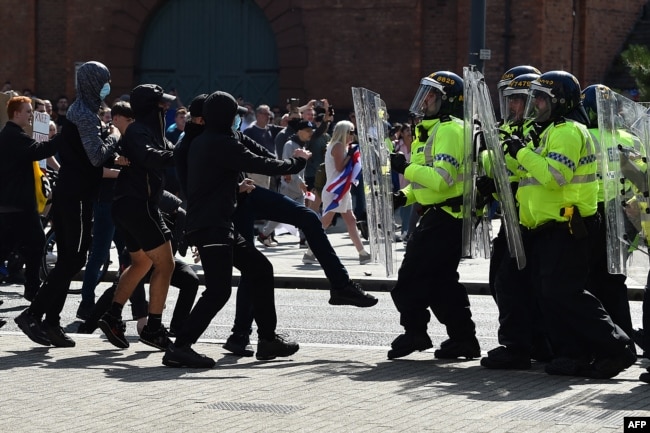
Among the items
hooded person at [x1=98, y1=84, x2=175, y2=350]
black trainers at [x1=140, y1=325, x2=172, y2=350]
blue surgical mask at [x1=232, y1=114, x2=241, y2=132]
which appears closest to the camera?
hooded person at [x1=98, y1=84, x2=175, y2=350]

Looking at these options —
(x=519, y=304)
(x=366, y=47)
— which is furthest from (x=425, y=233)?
(x=366, y=47)

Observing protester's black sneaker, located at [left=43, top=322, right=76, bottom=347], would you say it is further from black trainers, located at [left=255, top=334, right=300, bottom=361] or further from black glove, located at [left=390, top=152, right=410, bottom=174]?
black glove, located at [left=390, top=152, right=410, bottom=174]

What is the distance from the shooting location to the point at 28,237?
13.1 m

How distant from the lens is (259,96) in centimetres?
3130

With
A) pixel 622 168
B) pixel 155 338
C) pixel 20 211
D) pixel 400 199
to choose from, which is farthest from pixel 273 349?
pixel 20 211

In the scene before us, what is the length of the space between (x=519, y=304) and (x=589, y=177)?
0.98m

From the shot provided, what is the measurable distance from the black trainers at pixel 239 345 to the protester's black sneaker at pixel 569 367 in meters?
2.18

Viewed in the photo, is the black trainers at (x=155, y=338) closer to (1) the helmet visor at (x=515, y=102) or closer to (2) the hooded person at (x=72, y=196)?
(2) the hooded person at (x=72, y=196)

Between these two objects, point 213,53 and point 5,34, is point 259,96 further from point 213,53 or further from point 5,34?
point 5,34

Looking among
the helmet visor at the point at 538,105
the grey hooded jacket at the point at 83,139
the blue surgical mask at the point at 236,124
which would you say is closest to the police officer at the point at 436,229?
the helmet visor at the point at 538,105

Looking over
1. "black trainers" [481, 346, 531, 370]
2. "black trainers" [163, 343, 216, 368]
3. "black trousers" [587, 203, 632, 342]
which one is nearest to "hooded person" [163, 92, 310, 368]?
"black trainers" [163, 343, 216, 368]

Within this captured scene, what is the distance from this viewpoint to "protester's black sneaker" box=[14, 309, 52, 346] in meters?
10.1

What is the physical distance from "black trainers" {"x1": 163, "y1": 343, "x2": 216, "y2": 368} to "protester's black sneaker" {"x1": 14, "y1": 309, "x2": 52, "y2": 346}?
4.16ft

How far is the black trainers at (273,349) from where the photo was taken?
973cm
